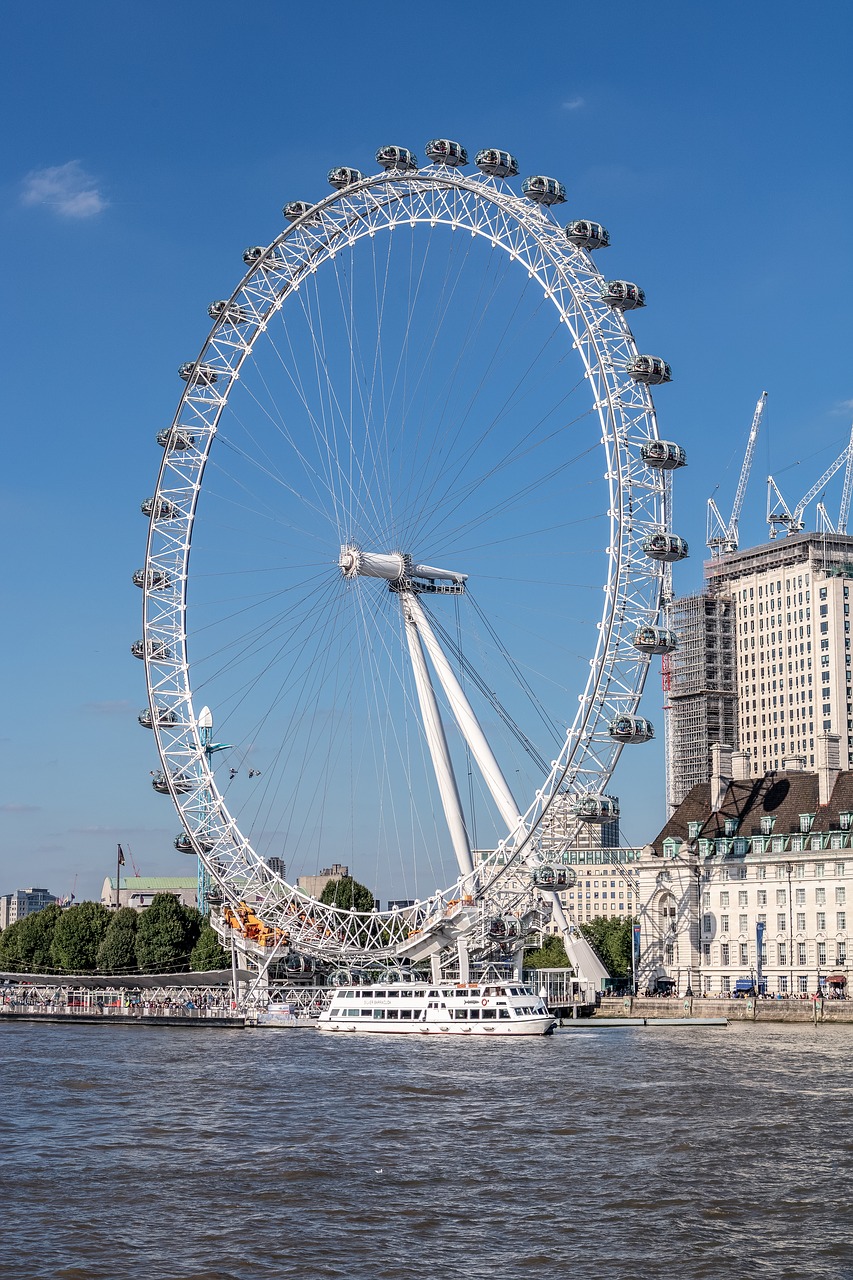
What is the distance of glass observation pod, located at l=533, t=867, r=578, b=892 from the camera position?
87.5 m

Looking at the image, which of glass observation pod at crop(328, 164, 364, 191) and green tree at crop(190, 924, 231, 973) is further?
green tree at crop(190, 924, 231, 973)

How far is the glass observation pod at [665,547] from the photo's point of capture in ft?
267

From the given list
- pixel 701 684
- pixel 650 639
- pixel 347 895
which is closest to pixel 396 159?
pixel 650 639

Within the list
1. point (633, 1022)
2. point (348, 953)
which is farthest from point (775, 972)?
point (348, 953)

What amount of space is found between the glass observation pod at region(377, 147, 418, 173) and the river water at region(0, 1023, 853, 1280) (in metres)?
45.1

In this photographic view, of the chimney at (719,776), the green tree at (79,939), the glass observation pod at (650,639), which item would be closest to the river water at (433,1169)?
the glass observation pod at (650,639)

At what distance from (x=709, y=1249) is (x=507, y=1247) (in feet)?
12.0

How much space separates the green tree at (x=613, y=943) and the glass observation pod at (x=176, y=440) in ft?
183

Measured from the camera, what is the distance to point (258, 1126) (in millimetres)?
46750

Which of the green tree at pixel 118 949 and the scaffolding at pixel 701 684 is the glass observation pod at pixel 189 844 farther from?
the scaffolding at pixel 701 684

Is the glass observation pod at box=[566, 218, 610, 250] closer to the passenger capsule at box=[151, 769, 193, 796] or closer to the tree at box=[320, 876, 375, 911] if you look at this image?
the passenger capsule at box=[151, 769, 193, 796]

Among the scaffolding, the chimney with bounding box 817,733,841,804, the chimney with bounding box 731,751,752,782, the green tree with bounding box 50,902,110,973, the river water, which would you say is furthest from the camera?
the scaffolding

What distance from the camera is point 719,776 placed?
116 m

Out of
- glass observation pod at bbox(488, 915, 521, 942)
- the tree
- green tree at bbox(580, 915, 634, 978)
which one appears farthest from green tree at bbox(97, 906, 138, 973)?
glass observation pod at bbox(488, 915, 521, 942)
